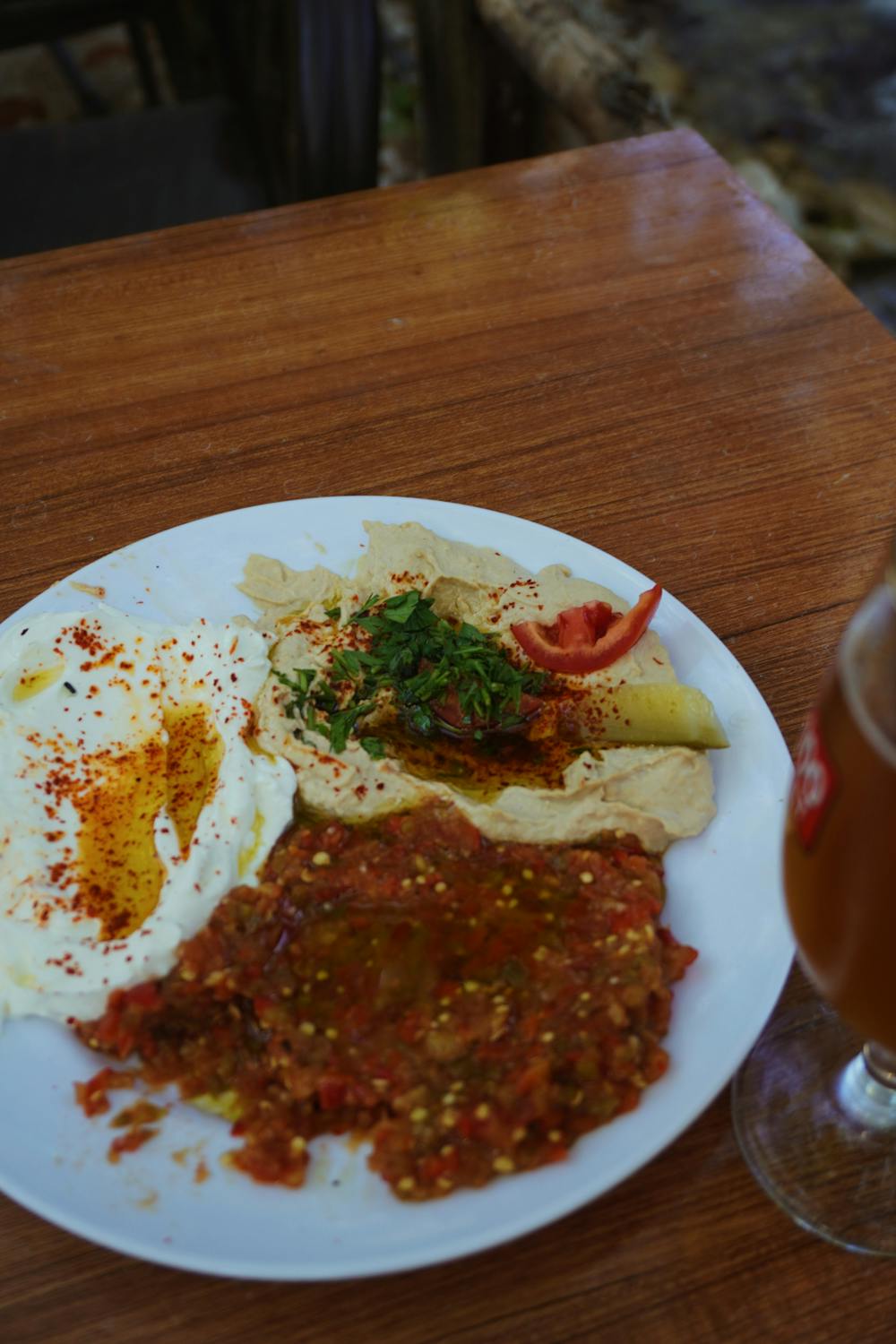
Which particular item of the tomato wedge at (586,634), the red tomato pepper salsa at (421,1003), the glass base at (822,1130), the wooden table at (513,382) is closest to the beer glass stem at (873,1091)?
the glass base at (822,1130)

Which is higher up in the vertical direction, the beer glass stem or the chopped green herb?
the chopped green herb

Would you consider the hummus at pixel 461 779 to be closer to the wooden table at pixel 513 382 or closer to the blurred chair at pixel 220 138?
the wooden table at pixel 513 382

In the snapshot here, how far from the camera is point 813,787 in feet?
3.69

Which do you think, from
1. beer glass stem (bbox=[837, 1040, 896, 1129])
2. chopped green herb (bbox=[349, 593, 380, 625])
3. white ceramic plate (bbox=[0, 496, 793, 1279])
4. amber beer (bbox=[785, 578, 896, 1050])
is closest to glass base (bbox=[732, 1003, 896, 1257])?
beer glass stem (bbox=[837, 1040, 896, 1129])

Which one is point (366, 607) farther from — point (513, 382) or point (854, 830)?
point (854, 830)

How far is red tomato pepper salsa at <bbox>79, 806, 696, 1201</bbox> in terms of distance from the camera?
1.30 m

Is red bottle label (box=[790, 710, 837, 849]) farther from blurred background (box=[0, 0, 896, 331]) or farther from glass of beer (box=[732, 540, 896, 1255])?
blurred background (box=[0, 0, 896, 331])

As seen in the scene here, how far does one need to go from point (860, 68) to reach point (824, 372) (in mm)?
5341

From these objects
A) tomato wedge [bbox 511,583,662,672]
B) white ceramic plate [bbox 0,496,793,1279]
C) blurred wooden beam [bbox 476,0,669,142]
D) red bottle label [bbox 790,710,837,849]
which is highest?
red bottle label [bbox 790,710,837,849]

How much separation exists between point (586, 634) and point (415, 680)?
281 mm

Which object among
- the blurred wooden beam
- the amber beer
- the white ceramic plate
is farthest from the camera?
the blurred wooden beam

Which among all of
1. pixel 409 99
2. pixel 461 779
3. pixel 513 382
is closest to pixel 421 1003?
pixel 461 779

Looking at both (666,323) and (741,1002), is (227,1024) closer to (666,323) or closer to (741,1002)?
(741,1002)

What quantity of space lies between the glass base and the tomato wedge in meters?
0.60
